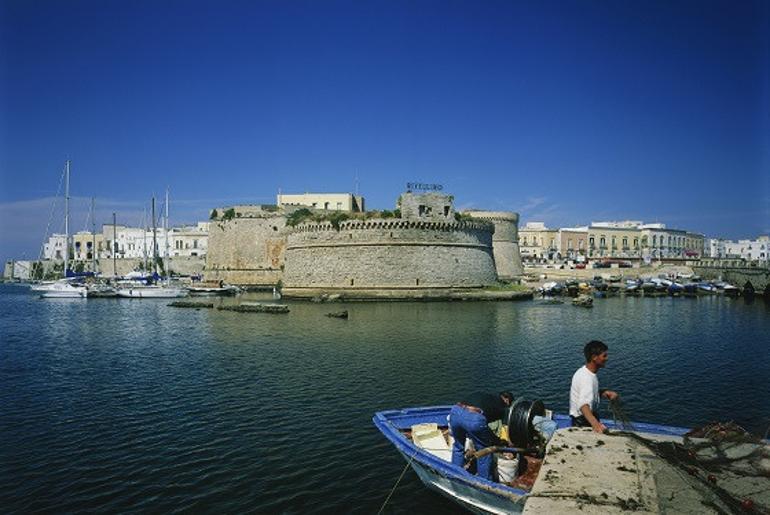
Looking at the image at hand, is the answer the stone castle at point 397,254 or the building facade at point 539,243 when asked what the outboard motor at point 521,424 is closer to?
the stone castle at point 397,254

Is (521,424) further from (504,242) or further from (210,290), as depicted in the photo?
(504,242)

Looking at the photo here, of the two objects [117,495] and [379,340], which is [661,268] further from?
[117,495]

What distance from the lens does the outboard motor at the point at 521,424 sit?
6.23m

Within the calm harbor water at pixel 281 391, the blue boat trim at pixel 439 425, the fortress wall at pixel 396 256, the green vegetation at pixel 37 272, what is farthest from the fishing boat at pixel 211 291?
the green vegetation at pixel 37 272

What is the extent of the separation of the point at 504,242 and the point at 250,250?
944 inches

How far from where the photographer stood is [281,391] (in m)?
12.0

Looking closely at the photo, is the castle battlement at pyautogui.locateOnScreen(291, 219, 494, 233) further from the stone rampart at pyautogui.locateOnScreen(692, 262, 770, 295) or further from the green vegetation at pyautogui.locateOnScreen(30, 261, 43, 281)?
the green vegetation at pyautogui.locateOnScreen(30, 261, 43, 281)

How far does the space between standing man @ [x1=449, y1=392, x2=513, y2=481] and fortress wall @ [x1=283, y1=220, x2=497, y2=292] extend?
1120 inches

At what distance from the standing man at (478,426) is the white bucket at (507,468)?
9 centimetres

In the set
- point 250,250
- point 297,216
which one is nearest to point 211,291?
point 250,250

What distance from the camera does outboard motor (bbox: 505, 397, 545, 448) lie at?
20.4 feet

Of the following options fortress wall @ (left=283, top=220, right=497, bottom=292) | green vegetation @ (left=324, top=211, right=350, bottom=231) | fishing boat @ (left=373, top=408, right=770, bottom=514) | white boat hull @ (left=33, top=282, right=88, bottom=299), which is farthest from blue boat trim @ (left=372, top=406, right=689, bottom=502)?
white boat hull @ (left=33, top=282, right=88, bottom=299)

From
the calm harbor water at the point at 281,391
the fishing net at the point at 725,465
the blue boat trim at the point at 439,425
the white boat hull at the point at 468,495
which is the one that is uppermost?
the fishing net at the point at 725,465

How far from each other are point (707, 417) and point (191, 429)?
957 centimetres
